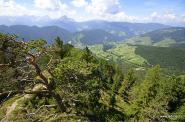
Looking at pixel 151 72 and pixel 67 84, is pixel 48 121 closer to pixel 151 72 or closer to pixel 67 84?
pixel 67 84

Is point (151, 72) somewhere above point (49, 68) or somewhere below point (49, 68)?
below

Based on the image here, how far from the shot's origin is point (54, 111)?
42.7m

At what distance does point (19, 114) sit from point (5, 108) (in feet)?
23.9

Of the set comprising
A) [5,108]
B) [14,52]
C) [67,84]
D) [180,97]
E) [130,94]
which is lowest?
[130,94]

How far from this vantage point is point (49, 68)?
139ft

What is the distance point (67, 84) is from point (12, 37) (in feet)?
36.2

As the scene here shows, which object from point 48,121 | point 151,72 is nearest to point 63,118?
point 48,121

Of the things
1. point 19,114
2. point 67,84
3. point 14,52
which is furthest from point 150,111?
point 14,52

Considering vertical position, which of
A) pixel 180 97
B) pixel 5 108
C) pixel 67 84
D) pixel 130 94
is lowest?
pixel 130 94

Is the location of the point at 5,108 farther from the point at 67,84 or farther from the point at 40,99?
the point at 67,84

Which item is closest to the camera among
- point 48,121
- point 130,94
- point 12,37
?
point 12,37

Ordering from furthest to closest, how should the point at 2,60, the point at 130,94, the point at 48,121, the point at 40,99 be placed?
the point at 130,94 < the point at 2,60 < the point at 40,99 < the point at 48,121

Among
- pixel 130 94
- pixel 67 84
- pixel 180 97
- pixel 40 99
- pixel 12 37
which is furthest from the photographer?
pixel 130 94

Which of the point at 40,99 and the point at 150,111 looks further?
the point at 150,111
